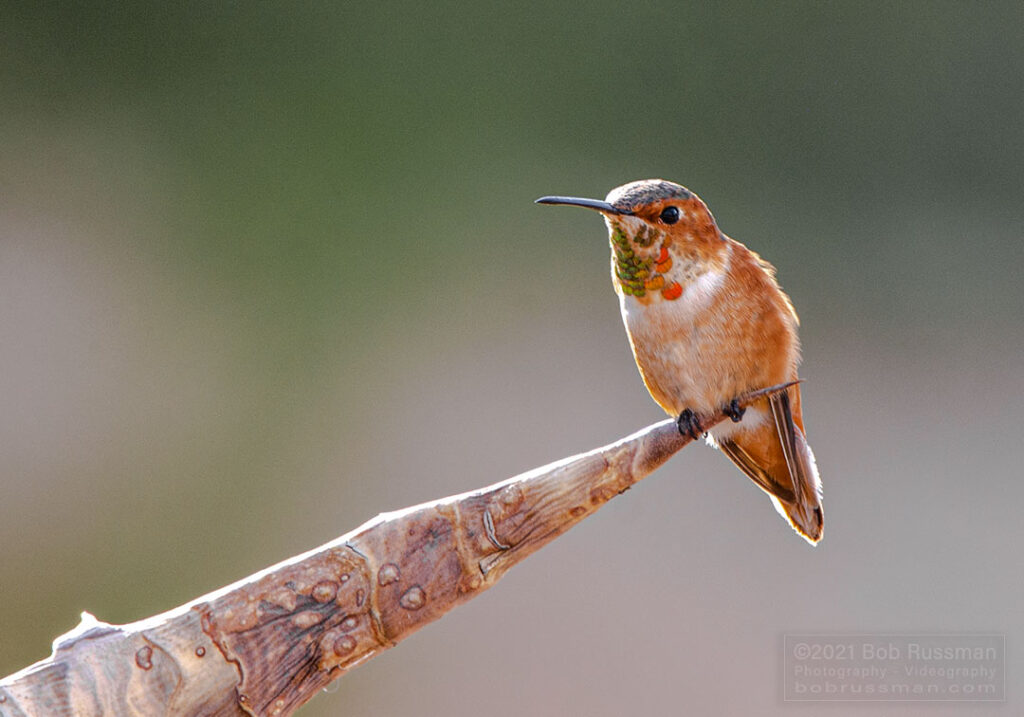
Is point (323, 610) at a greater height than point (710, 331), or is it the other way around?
point (710, 331)

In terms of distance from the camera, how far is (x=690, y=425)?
47cm

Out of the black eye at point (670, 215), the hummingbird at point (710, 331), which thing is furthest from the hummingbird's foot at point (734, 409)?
the black eye at point (670, 215)

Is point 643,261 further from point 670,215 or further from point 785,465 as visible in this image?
point 785,465

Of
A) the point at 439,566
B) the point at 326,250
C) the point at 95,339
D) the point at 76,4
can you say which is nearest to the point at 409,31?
the point at 326,250

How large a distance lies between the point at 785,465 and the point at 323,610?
300 mm

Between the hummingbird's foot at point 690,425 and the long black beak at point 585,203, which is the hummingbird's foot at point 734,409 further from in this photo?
the long black beak at point 585,203

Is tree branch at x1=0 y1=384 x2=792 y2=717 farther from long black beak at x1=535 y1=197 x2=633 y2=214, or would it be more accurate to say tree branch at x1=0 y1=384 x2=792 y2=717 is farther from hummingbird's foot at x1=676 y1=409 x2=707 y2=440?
long black beak at x1=535 y1=197 x2=633 y2=214

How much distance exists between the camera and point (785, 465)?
A: 0.58m

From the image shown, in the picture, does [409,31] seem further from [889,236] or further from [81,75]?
[889,236]

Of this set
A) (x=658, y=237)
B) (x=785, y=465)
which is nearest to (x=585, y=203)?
(x=658, y=237)

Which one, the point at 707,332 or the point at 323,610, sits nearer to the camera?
the point at 323,610

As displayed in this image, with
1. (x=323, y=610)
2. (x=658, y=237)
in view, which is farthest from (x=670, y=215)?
(x=323, y=610)

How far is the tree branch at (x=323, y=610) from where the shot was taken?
1.27 feet

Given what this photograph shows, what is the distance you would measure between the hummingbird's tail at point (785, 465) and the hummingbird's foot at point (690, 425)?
6 cm
